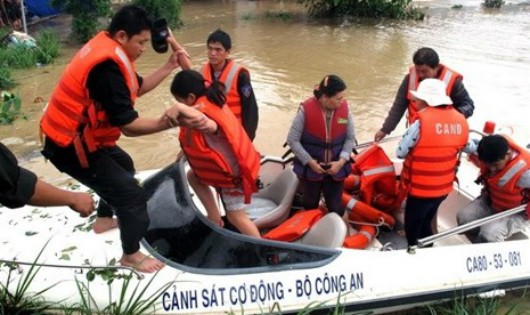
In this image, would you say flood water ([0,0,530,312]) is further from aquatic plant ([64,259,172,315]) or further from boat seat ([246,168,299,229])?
aquatic plant ([64,259,172,315])

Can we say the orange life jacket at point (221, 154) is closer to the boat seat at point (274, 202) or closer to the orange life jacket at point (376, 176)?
the boat seat at point (274, 202)

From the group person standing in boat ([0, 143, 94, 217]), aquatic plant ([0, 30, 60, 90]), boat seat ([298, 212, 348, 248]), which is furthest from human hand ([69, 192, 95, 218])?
aquatic plant ([0, 30, 60, 90])

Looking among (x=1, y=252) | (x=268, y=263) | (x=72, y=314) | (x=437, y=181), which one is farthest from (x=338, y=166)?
(x=1, y=252)

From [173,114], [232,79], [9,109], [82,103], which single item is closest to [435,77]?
[232,79]

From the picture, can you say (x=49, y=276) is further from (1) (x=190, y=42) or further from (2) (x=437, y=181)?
(1) (x=190, y=42)

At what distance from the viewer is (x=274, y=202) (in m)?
3.90

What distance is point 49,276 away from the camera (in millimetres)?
2643

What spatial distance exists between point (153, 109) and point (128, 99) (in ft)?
17.5

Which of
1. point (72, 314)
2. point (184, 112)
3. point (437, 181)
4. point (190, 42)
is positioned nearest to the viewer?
point (184, 112)

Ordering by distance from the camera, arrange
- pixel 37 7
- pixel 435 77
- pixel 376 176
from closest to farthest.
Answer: pixel 376 176 < pixel 435 77 < pixel 37 7

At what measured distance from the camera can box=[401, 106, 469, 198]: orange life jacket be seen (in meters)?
3.16

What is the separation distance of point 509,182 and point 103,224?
2602mm

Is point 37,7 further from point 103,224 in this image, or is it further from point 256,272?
point 256,272

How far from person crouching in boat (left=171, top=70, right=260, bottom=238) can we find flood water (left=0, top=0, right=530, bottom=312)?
3135mm
